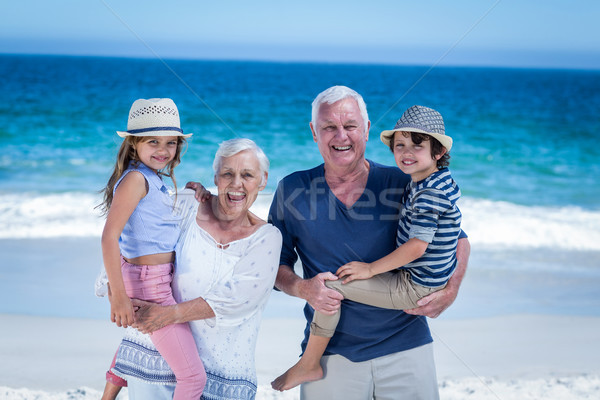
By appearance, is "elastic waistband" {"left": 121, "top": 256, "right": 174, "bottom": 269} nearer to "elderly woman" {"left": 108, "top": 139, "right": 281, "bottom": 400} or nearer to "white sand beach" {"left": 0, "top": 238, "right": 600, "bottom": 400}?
"elderly woman" {"left": 108, "top": 139, "right": 281, "bottom": 400}

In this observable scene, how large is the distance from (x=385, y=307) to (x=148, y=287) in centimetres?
94

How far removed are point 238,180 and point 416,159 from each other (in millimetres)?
724

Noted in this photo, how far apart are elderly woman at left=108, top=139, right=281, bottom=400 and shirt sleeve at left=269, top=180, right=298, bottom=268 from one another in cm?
20

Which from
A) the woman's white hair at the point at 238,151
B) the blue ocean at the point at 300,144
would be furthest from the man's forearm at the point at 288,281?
the blue ocean at the point at 300,144

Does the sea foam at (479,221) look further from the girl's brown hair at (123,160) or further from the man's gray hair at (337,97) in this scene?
the man's gray hair at (337,97)

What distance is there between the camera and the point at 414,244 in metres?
2.47

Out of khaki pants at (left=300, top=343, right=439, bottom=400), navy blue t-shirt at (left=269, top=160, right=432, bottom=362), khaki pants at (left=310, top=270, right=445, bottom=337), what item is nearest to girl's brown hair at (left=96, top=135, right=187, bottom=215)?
navy blue t-shirt at (left=269, top=160, right=432, bottom=362)

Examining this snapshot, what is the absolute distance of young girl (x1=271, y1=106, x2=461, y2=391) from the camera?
8.18 ft

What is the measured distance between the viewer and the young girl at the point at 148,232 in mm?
2338

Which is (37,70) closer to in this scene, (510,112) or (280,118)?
(280,118)

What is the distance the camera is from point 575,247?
681cm

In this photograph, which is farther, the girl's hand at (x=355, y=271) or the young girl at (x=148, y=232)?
the girl's hand at (x=355, y=271)

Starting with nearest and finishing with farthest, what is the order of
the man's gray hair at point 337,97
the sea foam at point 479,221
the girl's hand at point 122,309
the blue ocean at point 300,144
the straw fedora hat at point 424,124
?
A: the girl's hand at point 122,309 → the straw fedora hat at point 424,124 → the man's gray hair at point 337,97 → the sea foam at point 479,221 → the blue ocean at point 300,144

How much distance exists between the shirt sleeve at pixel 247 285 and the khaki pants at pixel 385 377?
0.49 meters
